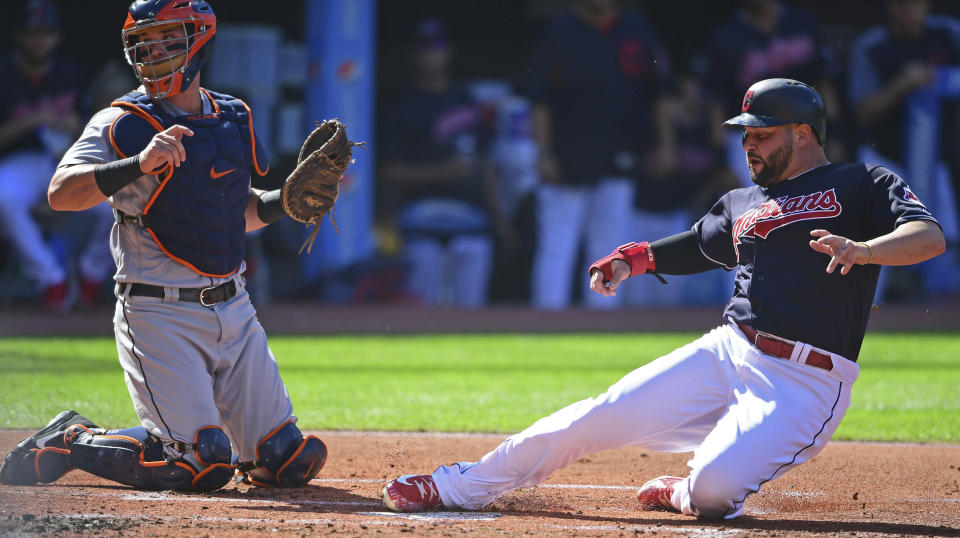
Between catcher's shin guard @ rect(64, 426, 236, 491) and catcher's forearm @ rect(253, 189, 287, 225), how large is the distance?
2.67 feet

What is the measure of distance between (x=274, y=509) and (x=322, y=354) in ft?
15.0

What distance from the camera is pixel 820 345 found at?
11.5ft

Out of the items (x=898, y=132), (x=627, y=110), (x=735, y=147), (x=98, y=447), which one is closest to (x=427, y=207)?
(x=627, y=110)

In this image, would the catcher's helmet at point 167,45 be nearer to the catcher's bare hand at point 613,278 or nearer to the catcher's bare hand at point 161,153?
the catcher's bare hand at point 161,153

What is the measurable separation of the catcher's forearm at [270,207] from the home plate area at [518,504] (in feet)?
3.21

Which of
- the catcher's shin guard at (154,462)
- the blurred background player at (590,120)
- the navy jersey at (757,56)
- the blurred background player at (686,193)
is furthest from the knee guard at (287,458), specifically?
the blurred background player at (686,193)

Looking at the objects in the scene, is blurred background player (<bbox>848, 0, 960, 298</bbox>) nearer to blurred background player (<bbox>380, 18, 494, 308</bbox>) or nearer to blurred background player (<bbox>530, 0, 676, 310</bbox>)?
blurred background player (<bbox>530, 0, 676, 310</bbox>)

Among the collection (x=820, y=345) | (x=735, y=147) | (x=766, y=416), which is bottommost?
(x=766, y=416)

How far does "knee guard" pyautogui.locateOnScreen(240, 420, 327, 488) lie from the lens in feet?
13.1

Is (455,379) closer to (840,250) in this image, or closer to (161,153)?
(161,153)

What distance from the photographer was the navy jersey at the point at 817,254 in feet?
11.5

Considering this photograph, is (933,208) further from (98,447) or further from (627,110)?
(98,447)

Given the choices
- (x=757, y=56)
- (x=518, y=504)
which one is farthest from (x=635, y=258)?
(x=757, y=56)

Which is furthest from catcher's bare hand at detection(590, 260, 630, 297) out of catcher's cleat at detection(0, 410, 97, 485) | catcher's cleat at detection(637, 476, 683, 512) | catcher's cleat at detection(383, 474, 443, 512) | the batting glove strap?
catcher's cleat at detection(0, 410, 97, 485)
